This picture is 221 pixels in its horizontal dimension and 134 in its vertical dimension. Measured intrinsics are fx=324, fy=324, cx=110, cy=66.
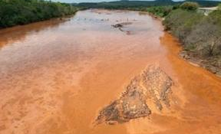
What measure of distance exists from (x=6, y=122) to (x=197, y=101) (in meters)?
10.1

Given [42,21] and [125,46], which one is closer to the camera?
[125,46]

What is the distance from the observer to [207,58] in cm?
2602

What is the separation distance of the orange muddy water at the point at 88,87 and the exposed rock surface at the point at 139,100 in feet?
1.37

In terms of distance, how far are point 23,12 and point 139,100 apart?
4287 centimetres

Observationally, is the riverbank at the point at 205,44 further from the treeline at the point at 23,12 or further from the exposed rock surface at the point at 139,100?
the treeline at the point at 23,12

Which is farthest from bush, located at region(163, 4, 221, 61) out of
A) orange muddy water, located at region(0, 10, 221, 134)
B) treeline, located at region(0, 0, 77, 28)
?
treeline, located at region(0, 0, 77, 28)

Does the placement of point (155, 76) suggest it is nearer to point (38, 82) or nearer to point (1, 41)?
point (38, 82)

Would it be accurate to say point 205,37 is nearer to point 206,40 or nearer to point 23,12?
point 206,40

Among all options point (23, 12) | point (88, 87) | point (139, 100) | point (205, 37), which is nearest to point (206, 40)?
point (205, 37)

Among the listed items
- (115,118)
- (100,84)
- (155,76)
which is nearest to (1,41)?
(100,84)

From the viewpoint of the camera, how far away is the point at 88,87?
20359 millimetres

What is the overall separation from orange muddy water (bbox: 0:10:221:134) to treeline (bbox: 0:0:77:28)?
13767 millimetres

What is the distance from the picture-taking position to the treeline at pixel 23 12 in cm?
4872

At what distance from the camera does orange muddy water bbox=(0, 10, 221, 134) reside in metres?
15.0
